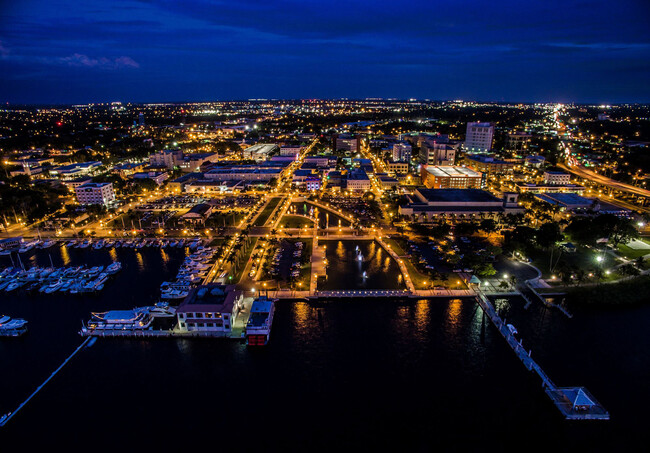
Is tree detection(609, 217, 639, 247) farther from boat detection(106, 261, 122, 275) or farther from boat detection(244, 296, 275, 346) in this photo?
boat detection(106, 261, 122, 275)

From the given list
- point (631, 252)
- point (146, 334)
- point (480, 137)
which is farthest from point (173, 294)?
point (480, 137)

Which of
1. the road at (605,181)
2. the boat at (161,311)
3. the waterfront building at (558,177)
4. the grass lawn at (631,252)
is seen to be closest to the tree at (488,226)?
the grass lawn at (631,252)

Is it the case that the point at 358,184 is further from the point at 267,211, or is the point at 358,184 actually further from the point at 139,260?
the point at 139,260

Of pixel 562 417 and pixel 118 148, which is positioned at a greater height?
pixel 118 148

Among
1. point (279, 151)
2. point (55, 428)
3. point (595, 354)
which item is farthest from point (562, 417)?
point (279, 151)

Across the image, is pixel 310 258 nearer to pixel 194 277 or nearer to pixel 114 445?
pixel 194 277

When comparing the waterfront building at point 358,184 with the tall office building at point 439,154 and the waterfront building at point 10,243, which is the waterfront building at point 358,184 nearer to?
the tall office building at point 439,154
